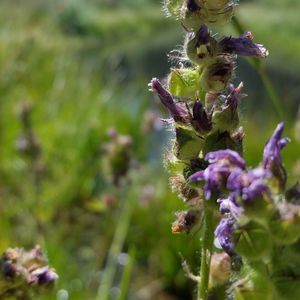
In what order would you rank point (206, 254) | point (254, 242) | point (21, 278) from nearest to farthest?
point (254, 242), point (206, 254), point (21, 278)

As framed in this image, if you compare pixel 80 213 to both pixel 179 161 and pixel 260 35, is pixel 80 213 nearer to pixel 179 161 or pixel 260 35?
pixel 179 161

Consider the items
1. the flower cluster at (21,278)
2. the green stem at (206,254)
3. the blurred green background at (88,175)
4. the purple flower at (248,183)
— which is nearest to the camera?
the purple flower at (248,183)

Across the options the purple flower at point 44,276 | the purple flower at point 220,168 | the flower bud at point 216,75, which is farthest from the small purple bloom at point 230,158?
the purple flower at point 44,276

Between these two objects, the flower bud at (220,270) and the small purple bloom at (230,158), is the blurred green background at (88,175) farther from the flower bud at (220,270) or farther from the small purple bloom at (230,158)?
the small purple bloom at (230,158)

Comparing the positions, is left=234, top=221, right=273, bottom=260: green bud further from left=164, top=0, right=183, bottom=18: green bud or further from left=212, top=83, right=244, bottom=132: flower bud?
left=164, top=0, right=183, bottom=18: green bud

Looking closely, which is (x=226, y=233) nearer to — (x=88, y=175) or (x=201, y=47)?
(x=201, y=47)

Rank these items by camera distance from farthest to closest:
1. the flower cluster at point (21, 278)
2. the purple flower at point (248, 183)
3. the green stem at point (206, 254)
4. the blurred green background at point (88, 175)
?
the blurred green background at point (88, 175) < the flower cluster at point (21, 278) < the green stem at point (206, 254) < the purple flower at point (248, 183)

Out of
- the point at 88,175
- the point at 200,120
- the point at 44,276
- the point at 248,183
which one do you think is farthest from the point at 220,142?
the point at 88,175

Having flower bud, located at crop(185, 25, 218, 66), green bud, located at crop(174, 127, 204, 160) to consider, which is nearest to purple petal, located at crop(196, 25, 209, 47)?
flower bud, located at crop(185, 25, 218, 66)
